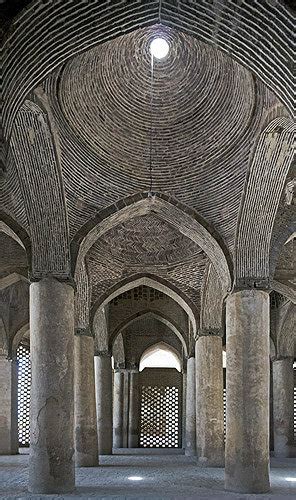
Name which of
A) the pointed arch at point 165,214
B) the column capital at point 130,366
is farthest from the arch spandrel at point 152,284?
the column capital at point 130,366

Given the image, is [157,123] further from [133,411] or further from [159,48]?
[133,411]

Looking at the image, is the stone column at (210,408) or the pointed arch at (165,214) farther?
the stone column at (210,408)

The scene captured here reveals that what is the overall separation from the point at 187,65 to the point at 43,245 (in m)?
3.92

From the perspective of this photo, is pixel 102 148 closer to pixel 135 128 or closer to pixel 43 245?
pixel 135 128

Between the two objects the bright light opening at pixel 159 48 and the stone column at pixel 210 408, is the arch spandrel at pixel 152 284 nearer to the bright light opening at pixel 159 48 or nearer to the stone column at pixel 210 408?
the stone column at pixel 210 408

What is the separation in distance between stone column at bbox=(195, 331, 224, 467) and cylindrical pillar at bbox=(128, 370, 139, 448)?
9.55 metres

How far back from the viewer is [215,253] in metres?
13.8

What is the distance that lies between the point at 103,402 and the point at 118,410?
648 centimetres

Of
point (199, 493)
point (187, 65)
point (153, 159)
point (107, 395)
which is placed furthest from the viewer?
point (107, 395)

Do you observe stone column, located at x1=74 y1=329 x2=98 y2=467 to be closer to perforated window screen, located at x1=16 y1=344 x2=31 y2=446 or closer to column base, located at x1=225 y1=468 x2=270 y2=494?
column base, located at x1=225 y1=468 x2=270 y2=494

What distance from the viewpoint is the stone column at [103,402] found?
775 inches

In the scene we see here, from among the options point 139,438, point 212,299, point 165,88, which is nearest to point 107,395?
point 212,299

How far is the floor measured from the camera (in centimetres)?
1105

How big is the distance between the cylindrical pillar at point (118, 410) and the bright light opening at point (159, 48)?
54.5 ft
